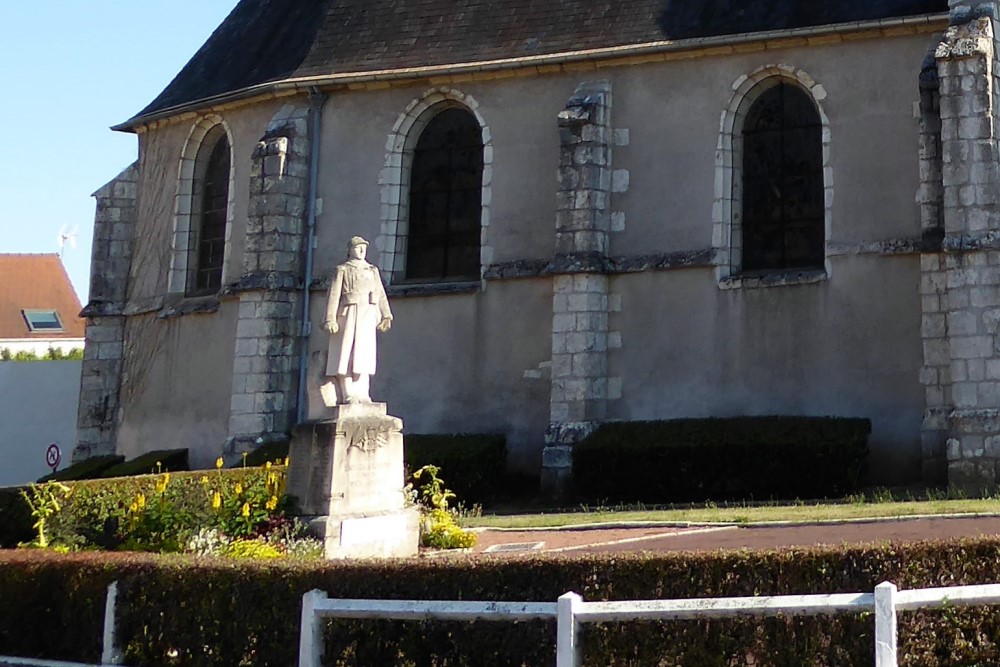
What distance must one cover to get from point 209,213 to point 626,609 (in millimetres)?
17591

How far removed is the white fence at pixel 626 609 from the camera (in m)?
6.82

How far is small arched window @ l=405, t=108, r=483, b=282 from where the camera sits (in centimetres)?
2073

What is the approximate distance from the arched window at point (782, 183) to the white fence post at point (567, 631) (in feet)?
38.3

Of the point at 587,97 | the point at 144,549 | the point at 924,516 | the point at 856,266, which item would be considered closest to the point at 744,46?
the point at 587,97

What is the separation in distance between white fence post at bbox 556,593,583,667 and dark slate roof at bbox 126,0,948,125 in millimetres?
12617

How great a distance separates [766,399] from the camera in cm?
1803

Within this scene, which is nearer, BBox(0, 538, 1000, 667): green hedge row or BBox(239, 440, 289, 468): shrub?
BBox(0, 538, 1000, 667): green hedge row

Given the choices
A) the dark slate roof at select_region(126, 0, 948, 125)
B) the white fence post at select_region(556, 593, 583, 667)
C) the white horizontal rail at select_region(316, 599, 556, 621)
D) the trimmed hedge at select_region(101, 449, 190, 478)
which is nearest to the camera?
the white fence post at select_region(556, 593, 583, 667)

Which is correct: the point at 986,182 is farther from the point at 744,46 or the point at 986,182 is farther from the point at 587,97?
the point at 587,97

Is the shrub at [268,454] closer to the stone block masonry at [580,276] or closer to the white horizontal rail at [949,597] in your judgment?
the stone block masonry at [580,276]

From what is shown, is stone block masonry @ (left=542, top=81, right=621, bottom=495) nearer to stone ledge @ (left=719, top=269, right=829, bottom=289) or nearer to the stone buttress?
the stone buttress

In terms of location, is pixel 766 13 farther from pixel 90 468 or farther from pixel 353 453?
pixel 90 468

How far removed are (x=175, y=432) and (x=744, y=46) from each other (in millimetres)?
11214

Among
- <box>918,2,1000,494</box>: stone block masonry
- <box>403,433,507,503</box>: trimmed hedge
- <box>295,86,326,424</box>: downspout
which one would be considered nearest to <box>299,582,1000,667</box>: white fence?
<box>918,2,1000,494</box>: stone block masonry
